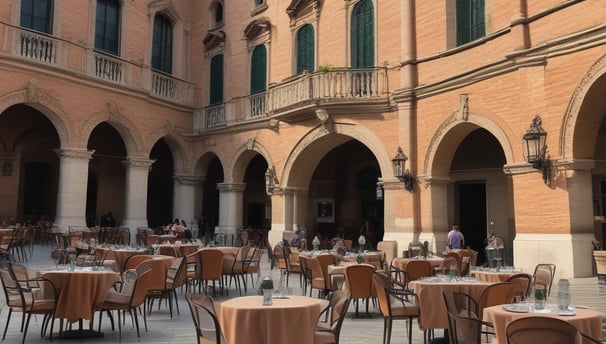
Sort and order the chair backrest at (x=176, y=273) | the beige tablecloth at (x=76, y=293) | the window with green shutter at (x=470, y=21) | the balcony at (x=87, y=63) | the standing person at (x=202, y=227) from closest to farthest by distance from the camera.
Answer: the beige tablecloth at (x=76, y=293)
the chair backrest at (x=176, y=273)
the window with green shutter at (x=470, y=21)
the balcony at (x=87, y=63)
the standing person at (x=202, y=227)

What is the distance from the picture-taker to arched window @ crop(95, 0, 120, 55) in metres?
19.3

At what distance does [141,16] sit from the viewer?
20594 mm

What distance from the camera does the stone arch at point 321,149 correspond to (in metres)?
Answer: 15.4

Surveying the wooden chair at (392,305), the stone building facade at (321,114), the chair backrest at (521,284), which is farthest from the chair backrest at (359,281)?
the stone building facade at (321,114)

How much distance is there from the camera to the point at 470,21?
13.7 m

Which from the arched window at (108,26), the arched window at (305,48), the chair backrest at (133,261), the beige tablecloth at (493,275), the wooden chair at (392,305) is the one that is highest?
the arched window at (108,26)

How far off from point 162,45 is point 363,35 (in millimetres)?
9660

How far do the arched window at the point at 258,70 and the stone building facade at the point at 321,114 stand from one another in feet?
0.27

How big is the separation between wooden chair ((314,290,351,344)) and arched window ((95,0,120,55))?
1701cm

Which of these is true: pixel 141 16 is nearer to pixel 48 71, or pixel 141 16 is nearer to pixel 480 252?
pixel 48 71

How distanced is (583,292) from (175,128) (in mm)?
16751

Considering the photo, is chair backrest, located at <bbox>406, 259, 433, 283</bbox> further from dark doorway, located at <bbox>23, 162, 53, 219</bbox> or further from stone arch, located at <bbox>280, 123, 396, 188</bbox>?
dark doorway, located at <bbox>23, 162, 53, 219</bbox>

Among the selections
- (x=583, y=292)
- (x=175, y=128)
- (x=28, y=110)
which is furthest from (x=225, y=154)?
(x=583, y=292)

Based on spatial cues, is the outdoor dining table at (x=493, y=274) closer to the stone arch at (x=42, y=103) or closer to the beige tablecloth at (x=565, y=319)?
the beige tablecloth at (x=565, y=319)
